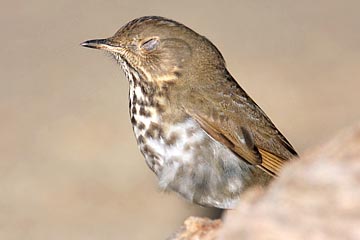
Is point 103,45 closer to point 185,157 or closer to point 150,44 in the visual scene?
point 150,44

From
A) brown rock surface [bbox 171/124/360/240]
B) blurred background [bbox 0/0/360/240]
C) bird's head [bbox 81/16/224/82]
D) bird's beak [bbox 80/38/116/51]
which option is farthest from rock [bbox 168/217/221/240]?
blurred background [bbox 0/0/360/240]

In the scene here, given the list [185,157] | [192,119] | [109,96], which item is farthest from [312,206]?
[109,96]

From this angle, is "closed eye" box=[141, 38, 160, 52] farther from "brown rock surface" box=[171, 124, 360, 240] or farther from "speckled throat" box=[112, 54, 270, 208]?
"brown rock surface" box=[171, 124, 360, 240]

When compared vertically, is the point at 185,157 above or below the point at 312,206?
above

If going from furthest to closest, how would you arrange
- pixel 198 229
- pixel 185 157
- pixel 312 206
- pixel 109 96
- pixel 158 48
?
pixel 109 96, pixel 158 48, pixel 185 157, pixel 198 229, pixel 312 206

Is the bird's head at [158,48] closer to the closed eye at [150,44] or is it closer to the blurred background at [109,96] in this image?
the closed eye at [150,44]

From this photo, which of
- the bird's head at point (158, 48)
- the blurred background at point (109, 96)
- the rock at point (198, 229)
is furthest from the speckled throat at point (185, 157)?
the rock at point (198, 229)

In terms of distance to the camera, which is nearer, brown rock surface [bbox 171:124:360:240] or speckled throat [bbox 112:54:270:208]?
brown rock surface [bbox 171:124:360:240]

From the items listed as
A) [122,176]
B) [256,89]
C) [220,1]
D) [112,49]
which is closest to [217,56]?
[112,49]
